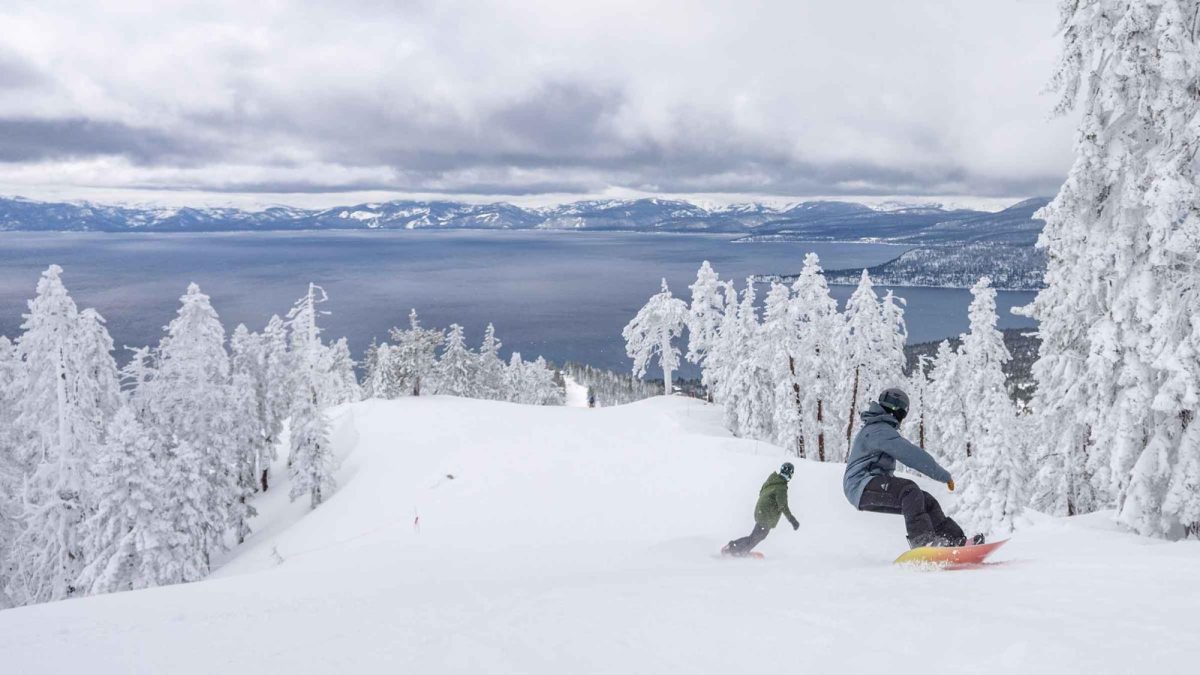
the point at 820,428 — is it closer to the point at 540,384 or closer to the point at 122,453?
the point at 122,453

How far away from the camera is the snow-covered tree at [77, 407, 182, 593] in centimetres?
2223

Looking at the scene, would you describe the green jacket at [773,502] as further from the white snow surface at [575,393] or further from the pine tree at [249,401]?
the white snow surface at [575,393]

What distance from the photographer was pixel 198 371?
98.9 feet

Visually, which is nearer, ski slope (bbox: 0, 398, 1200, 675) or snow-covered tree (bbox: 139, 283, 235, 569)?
ski slope (bbox: 0, 398, 1200, 675)

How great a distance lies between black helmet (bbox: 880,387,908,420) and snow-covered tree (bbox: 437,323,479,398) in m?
56.3

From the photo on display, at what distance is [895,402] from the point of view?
298 inches

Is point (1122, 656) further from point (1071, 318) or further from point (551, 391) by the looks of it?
point (551, 391)

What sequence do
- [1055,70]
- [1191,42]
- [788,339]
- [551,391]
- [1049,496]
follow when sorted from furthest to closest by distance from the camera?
[551,391] < [788,339] < [1049,496] < [1055,70] < [1191,42]

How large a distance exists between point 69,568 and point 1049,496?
3498cm

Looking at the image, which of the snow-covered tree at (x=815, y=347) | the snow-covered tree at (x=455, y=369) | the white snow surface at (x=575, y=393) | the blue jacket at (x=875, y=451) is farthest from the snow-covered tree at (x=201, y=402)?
the white snow surface at (x=575, y=393)

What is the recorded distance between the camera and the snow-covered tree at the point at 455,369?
204ft

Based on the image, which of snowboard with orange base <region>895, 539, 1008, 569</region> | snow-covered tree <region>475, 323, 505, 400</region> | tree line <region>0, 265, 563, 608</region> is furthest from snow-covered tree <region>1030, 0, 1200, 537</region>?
snow-covered tree <region>475, 323, 505, 400</region>

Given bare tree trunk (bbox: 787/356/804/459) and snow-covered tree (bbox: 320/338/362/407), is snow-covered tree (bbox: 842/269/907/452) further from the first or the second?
snow-covered tree (bbox: 320/338/362/407)

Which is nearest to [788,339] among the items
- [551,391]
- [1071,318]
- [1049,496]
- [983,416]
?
[983,416]
